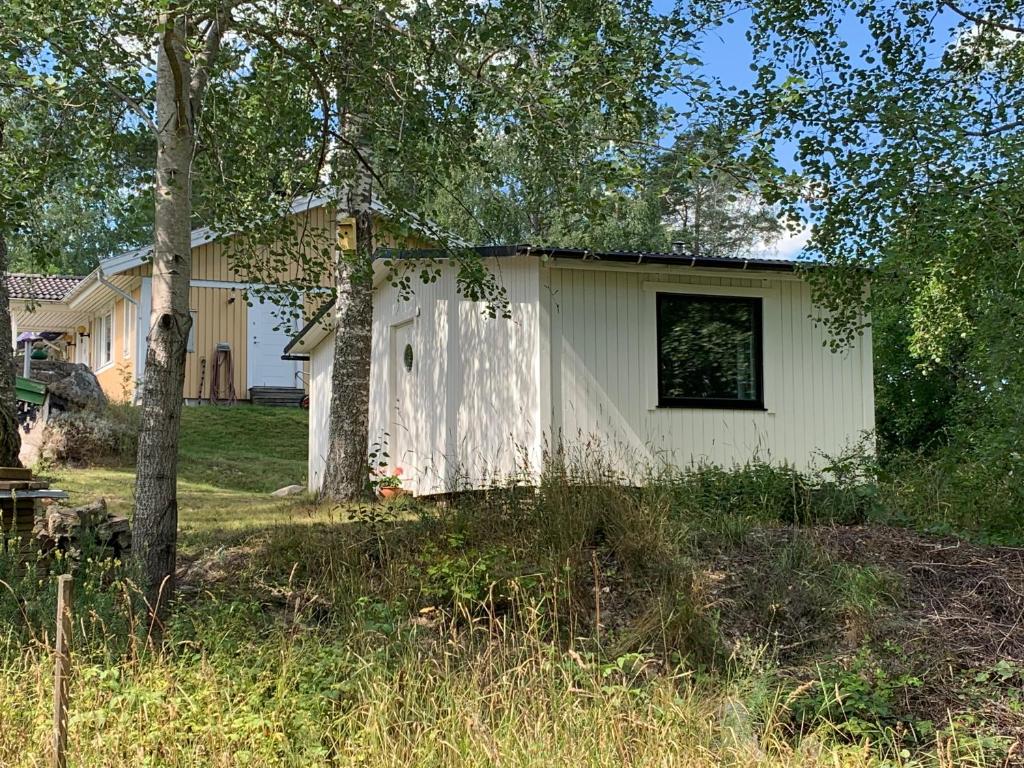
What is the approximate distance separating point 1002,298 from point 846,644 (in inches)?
167

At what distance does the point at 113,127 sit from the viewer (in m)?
7.48

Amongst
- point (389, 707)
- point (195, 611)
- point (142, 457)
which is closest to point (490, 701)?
point (389, 707)

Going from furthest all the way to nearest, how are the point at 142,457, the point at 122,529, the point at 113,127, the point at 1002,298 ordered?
the point at 1002,298 → the point at 113,127 → the point at 122,529 → the point at 142,457

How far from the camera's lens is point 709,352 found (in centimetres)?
1052

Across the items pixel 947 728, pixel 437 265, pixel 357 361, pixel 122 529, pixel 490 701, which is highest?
pixel 437 265

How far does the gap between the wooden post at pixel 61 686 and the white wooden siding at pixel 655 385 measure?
20.5 feet

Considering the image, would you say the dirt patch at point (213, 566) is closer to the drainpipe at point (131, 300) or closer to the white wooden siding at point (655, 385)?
the white wooden siding at point (655, 385)

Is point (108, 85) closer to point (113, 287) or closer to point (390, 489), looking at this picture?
point (390, 489)

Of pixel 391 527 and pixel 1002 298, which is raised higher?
pixel 1002 298

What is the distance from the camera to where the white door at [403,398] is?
39.8 ft

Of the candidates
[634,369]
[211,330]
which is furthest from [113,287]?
[634,369]

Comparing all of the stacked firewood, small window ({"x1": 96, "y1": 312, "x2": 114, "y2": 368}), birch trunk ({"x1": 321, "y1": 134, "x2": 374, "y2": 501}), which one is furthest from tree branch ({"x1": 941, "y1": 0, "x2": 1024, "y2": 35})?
small window ({"x1": 96, "y1": 312, "x2": 114, "y2": 368})

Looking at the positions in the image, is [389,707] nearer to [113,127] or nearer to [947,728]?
[947,728]

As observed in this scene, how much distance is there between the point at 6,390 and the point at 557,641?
5850mm
